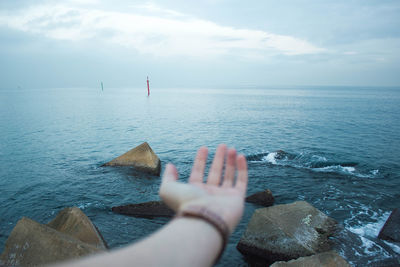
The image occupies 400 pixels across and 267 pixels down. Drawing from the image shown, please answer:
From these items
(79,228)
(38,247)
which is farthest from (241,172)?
(79,228)

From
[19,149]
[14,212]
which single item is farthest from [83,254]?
[19,149]

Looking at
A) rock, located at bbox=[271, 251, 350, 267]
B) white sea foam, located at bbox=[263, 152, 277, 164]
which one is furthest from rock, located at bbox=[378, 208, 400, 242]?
white sea foam, located at bbox=[263, 152, 277, 164]

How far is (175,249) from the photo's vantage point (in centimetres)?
163

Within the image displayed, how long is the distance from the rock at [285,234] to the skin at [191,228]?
24.5ft

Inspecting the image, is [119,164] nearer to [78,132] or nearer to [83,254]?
[83,254]

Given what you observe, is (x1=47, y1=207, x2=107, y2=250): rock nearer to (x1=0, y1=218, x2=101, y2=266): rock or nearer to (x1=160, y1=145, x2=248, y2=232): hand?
(x1=0, y1=218, x2=101, y2=266): rock

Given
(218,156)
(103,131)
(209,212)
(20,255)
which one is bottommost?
(103,131)

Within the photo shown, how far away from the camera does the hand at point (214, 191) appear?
204 cm

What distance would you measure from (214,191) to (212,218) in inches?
20.8

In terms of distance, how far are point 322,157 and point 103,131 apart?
31.6 metres

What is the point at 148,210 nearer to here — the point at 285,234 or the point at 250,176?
the point at 285,234

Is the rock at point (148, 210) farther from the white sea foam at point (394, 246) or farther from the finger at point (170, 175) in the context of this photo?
the finger at point (170, 175)

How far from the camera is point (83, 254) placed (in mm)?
5992

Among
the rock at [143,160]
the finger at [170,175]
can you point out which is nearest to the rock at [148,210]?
the rock at [143,160]
